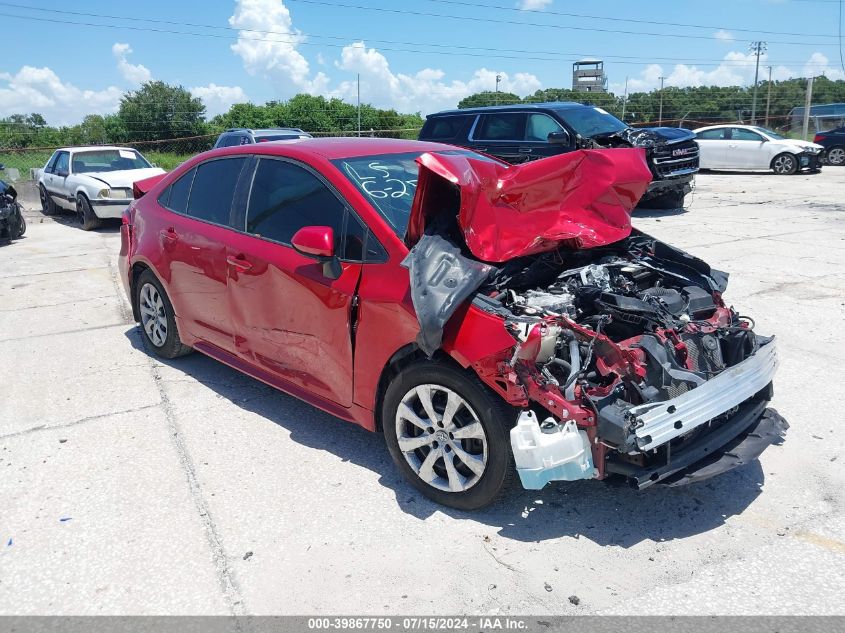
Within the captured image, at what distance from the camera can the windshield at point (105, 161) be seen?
1462cm

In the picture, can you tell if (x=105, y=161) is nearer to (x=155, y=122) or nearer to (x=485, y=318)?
(x=485, y=318)

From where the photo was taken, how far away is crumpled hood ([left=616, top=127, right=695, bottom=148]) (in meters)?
11.5

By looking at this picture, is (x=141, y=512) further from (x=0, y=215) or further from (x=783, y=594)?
(x=0, y=215)

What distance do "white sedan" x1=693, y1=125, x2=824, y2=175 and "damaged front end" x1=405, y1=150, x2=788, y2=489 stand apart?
18.1 m

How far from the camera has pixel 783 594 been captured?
2.86m

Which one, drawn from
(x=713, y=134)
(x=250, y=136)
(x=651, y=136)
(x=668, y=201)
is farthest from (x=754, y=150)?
(x=250, y=136)

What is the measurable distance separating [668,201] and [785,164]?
9.18 m

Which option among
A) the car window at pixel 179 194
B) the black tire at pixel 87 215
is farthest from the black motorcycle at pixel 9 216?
the car window at pixel 179 194

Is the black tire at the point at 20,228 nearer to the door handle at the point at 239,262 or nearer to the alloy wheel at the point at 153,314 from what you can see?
the alloy wheel at the point at 153,314

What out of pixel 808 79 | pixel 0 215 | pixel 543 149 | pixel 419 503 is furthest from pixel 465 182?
pixel 808 79

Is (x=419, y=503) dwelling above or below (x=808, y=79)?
below

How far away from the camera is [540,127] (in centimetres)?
1195

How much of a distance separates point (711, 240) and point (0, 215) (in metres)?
11.7

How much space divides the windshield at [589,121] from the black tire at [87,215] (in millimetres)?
9153
